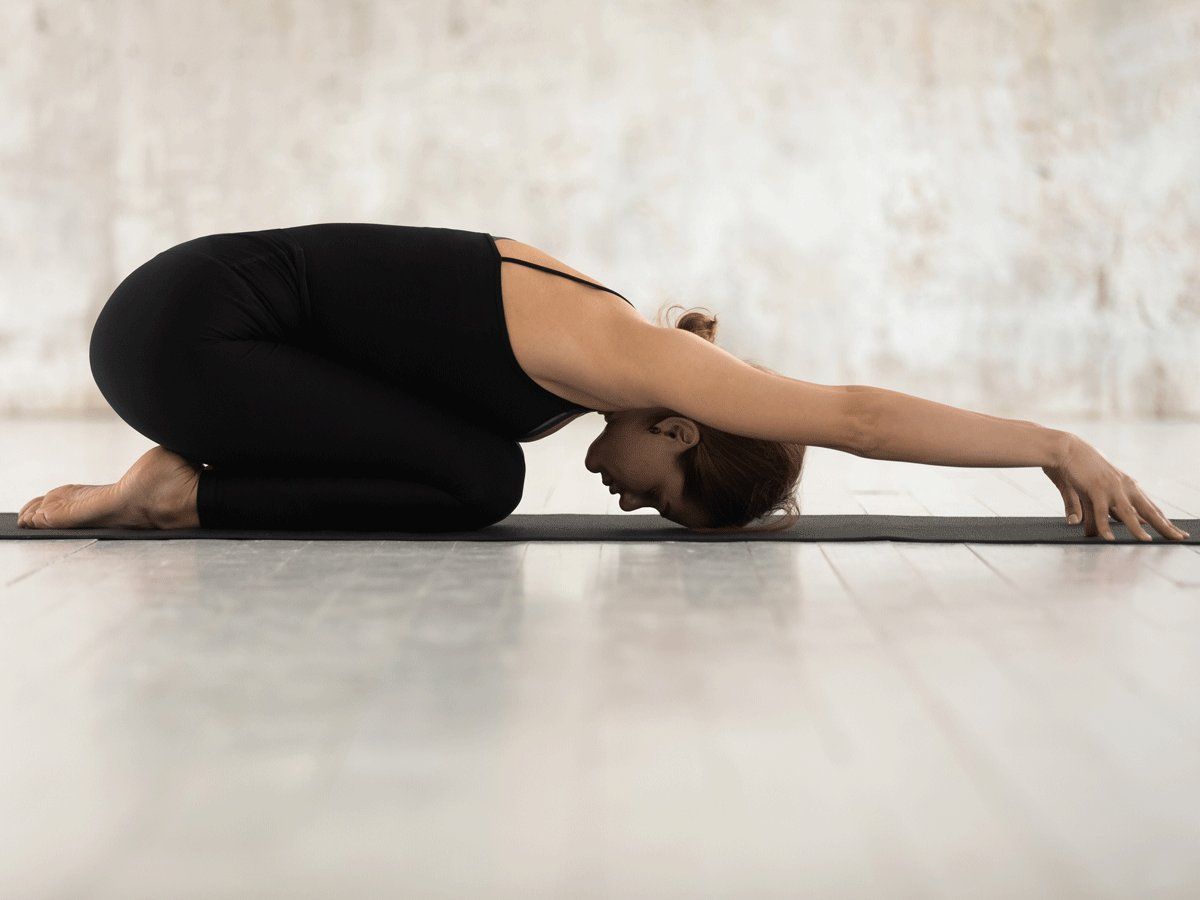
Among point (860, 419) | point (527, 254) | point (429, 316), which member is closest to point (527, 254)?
point (527, 254)

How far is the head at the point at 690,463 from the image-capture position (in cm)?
197

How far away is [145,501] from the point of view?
2.08 m

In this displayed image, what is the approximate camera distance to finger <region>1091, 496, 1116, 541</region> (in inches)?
74.0

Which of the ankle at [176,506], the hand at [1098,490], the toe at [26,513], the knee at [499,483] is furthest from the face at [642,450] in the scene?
the toe at [26,513]

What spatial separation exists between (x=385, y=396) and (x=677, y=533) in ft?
1.64

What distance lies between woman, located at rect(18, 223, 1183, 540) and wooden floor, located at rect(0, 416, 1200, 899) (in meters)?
0.19

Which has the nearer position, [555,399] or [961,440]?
[961,440]

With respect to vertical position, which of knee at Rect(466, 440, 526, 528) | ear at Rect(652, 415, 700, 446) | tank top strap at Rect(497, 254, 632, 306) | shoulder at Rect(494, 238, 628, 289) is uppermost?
shoulder at Rect(494, 238, 628, 289)

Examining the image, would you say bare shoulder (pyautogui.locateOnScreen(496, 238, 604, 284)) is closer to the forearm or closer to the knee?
the knee

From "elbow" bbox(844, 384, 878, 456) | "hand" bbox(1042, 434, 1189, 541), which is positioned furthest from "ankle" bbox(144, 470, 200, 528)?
"hand" bbox(1042, 434, 1189, 541)

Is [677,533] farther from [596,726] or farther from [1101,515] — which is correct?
[596,726]

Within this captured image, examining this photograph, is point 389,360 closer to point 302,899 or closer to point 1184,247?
point 302,899

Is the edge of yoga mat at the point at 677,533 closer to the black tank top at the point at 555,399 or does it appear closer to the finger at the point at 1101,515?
the finger at the point at 1101,515

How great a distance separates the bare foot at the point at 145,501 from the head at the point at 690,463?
2.07 ft
